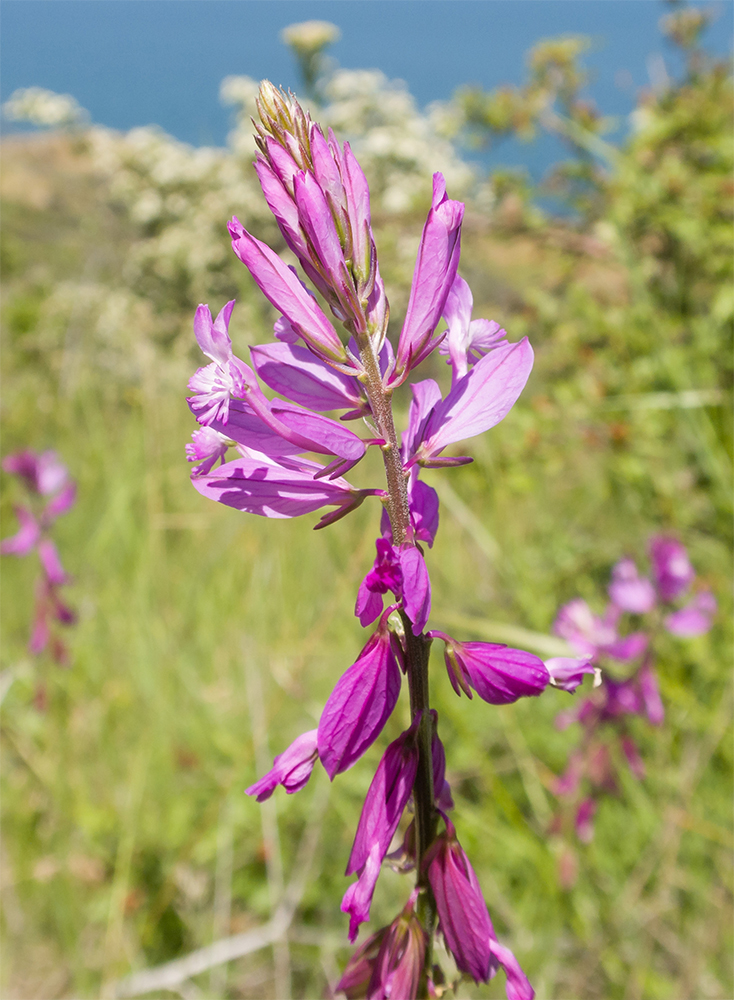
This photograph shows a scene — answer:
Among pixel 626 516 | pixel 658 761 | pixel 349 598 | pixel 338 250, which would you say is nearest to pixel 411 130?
pixel 626 516

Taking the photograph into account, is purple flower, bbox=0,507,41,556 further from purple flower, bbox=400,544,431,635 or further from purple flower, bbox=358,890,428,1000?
purple flower, bbox=400,544,431,635

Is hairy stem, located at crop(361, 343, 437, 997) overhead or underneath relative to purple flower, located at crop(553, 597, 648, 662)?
overhead

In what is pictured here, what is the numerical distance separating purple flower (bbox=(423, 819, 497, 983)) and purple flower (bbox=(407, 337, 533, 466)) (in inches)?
16.8

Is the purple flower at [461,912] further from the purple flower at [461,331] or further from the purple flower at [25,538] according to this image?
the purple flower at [25,538]

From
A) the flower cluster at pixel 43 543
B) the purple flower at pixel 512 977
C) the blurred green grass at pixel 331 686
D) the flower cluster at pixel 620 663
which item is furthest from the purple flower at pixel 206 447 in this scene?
the flower cluster at pixel 43 543

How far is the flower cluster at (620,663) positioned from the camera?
7.26ft

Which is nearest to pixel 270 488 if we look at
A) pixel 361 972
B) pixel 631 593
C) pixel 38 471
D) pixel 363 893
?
pixel 363 893

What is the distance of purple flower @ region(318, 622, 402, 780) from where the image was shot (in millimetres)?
723

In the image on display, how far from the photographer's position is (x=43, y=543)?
10.5 ft

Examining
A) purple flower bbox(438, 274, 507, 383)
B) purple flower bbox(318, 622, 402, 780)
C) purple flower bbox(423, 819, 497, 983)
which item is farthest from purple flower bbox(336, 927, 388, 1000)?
purple flower bbox(438, 274, 507, 383)

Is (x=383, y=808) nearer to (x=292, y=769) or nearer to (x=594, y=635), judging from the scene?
(x=292, y=769)

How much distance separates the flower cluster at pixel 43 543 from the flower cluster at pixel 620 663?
201 centimetres

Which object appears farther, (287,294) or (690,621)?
(690,621)

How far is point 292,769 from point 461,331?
55 centimetres
